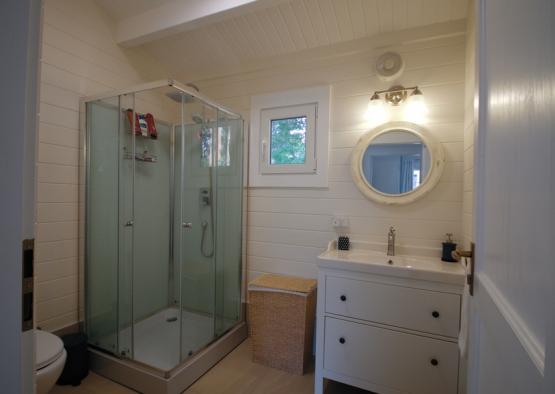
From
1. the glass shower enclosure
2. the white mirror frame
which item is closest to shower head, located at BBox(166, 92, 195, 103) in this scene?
the glass shower enclosure

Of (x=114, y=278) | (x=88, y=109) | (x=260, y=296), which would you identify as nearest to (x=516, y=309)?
(x=260, y=296)

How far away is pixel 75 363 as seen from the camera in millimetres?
1891

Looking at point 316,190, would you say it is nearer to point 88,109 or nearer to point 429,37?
point 429,37

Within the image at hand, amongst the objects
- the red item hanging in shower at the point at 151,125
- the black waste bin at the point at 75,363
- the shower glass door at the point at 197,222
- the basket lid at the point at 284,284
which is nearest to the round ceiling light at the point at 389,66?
the shower glass door at the point at 197,222

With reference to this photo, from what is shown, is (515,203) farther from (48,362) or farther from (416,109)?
(48,362)

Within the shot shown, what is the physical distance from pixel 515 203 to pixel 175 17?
253 centimetres

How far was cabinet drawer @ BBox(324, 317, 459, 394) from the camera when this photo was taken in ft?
5.18

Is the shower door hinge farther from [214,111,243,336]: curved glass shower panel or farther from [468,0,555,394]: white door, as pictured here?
[214,111,243,336]: curved glass shower panel

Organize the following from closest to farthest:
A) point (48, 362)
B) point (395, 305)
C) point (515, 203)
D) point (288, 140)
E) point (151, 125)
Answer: point (515, 203), point (48, 362), point (395, 305), point (151, 125), point (288, 140)

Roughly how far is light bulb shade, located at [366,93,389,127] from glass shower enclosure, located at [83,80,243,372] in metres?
1.21

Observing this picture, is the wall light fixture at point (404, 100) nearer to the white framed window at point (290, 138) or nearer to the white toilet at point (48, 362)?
the white framed window at point (290, 138)

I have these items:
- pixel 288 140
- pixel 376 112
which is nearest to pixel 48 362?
pixel 288 140

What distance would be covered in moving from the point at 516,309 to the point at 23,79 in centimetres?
106

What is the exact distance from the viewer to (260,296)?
7.29 feet
